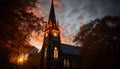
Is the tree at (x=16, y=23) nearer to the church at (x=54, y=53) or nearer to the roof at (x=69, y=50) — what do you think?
the church at (x=54, y=53)

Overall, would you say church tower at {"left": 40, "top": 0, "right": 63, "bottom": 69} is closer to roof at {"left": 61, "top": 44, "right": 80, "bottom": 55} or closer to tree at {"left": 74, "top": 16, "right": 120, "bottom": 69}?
roof at {"left": 61, "top": 44, "right": 80, "bottom": 55}

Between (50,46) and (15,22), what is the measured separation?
32721 mm

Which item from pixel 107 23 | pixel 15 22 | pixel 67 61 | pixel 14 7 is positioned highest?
pixel 107 23

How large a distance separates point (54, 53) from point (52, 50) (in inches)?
51.7

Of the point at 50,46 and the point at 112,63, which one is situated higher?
the point at 50,46

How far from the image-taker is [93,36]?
25.0m

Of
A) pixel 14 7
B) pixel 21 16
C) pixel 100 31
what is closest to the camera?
pixel 14 7

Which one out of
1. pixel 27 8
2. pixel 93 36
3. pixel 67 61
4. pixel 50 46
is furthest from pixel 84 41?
pixel 67 61

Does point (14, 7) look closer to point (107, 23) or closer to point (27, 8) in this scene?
point (27, 8)

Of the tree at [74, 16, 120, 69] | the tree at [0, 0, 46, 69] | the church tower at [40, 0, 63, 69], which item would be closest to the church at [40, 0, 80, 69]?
the church tower at [40, 0, 63, 69]

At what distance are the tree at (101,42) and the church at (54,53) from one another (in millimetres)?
12197

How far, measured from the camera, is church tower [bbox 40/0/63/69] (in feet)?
136

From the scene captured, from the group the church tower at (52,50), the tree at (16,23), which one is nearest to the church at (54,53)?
the church tower at (52,50)

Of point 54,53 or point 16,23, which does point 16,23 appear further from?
point 54,53
